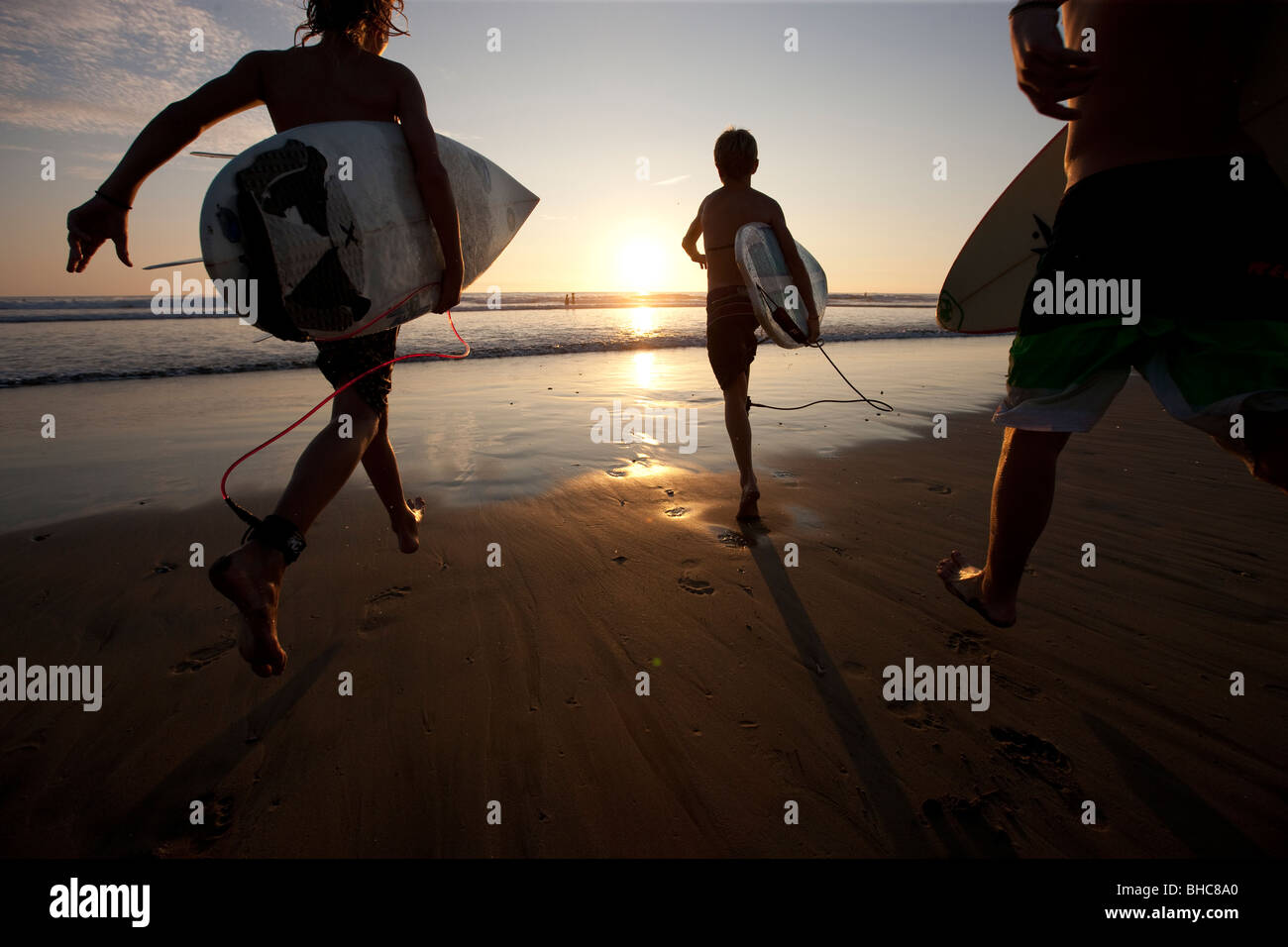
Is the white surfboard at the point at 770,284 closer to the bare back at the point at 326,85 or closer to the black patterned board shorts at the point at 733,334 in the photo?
the black patterned board shorts at the point at 733,334

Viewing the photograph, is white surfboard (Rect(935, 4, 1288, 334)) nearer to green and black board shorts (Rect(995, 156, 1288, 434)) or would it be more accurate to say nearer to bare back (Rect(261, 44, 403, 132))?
green and black board shorts (Rect(995, 156, 1288, 434))

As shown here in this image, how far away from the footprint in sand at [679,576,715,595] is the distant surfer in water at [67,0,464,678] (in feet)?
4.56

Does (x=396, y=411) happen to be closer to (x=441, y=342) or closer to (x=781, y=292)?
(x=781, y=292)

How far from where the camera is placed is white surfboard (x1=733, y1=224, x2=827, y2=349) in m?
3.51

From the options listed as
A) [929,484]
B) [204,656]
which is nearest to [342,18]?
[204,656]

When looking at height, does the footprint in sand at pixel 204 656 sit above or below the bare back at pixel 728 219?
below

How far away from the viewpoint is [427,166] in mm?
1899

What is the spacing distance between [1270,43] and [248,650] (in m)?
3.02

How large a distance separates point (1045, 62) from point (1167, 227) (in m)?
0.49

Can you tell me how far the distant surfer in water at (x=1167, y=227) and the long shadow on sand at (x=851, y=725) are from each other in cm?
100

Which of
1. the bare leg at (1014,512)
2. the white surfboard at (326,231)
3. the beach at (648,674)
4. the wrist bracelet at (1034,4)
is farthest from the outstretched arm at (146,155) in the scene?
the bare leg at (1014,512)

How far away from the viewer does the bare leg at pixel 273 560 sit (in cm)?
155

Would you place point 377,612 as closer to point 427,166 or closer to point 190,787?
point 190,787

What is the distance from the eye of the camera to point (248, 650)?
156cm
